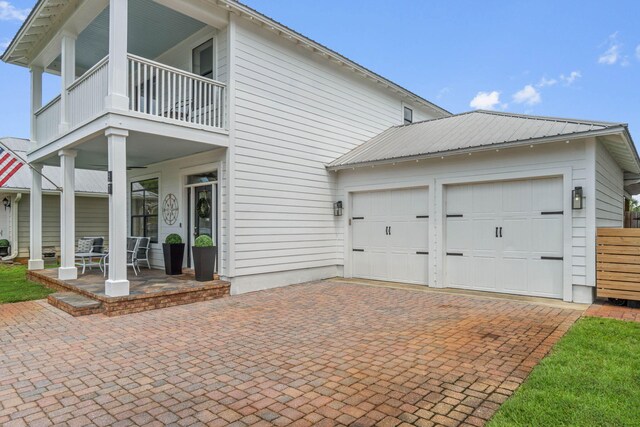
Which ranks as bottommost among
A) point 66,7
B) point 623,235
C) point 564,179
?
point 623,235

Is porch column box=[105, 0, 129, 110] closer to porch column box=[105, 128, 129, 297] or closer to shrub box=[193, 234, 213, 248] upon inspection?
porch column box=[105, 128, 129, 297]

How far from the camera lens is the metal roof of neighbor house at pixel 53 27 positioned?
8.04 metres

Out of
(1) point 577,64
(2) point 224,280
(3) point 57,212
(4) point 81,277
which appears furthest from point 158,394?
(1) point 577,64

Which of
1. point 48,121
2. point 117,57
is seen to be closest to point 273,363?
point 117,57

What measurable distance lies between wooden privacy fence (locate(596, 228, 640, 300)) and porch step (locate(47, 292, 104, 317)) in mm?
8512

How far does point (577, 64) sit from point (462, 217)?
63.1 feet

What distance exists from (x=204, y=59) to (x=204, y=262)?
489cm

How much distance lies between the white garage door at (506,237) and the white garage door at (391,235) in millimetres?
643

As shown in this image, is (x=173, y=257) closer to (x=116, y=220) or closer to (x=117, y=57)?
(x=116, y=220)

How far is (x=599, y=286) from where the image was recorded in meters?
6.81

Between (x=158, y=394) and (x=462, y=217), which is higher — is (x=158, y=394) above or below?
below

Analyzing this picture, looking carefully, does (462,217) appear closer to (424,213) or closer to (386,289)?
(424,213)

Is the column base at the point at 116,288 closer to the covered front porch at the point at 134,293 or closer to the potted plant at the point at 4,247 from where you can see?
the covered front porch at the point at 134,293

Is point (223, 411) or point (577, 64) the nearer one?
point (223, 411)
